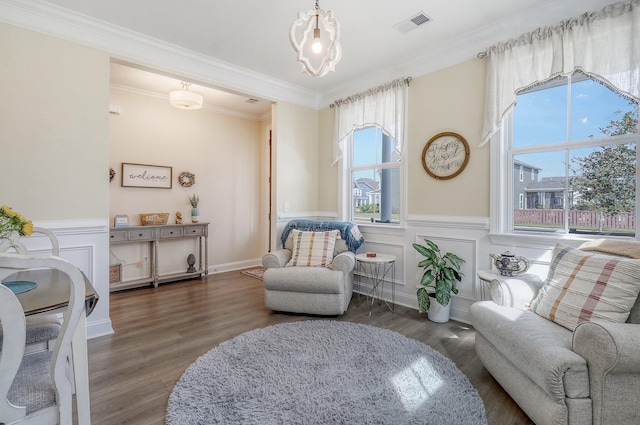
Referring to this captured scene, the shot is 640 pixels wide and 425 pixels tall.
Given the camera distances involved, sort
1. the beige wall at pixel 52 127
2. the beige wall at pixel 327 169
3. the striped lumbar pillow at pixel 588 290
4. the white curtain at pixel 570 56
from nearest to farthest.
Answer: the striped lumbar pillow at pixel 588 290 → the white curtain at pixel 570 56 → the beige wall at pixel 52 127 → the beige wall at pixel 327 169

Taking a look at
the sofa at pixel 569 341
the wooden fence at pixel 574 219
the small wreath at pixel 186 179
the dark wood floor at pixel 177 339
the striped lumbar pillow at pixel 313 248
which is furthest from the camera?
the small wreath at pixel 186 179

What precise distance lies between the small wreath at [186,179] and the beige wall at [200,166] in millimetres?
60

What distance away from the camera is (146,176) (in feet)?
14.3

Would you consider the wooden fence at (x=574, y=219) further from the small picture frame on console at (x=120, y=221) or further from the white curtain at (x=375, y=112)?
the small picture frame on console at (x=120, y=221)

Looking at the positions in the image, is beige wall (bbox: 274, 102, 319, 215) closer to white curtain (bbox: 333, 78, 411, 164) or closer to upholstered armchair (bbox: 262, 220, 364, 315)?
white curtain (bbox: 333, 78, 411, 164)

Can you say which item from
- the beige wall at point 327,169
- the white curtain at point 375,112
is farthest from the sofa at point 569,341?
the beige wall at point 327,169

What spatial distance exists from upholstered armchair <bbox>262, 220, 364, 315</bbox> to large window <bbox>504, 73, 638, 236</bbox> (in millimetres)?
1671

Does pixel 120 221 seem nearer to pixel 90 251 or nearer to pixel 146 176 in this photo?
pixel 146 176

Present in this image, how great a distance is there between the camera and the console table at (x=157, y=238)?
12.8 ft

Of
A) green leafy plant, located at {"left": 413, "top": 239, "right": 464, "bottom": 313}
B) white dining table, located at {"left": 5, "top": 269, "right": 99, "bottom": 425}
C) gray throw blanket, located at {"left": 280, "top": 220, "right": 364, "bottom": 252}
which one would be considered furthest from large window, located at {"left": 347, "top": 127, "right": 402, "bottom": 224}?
white dining table, located at {"left": 5, "top": 269, "right": 99, "bottom": 425}

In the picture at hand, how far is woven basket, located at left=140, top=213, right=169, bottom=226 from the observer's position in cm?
425

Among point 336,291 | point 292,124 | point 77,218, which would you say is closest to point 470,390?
point 336,291

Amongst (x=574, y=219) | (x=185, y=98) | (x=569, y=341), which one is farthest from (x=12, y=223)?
(x=574, y=219)

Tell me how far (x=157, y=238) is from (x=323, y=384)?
334 centimetres
